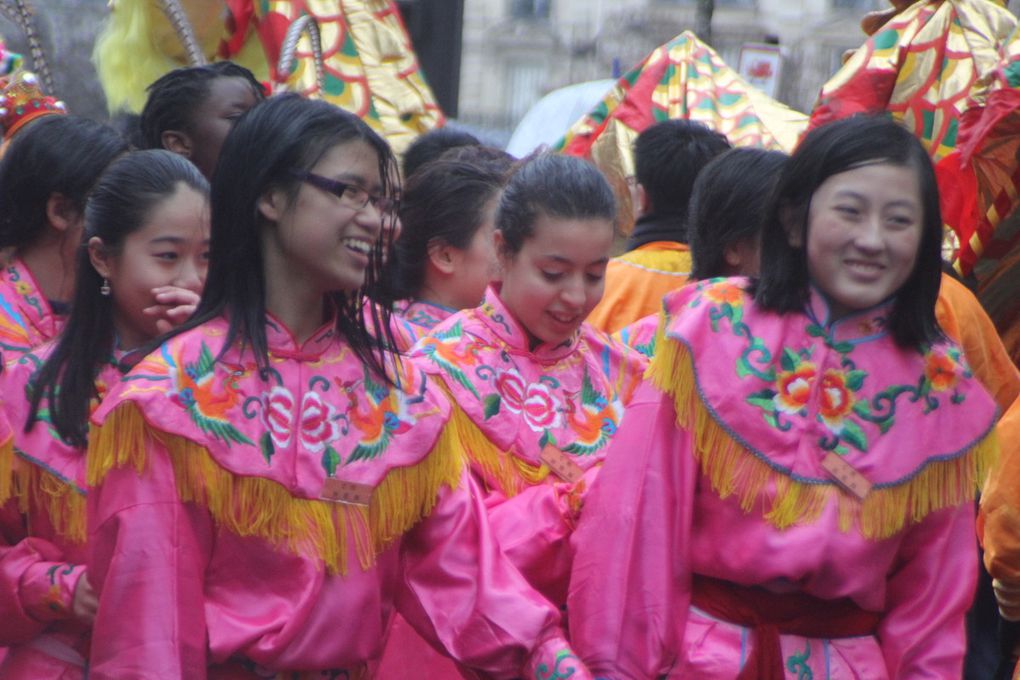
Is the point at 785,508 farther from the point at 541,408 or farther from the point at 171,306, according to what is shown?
the point at 171,306

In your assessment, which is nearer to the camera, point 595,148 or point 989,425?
point 989,425

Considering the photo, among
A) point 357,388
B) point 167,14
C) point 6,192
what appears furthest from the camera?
point 167,14

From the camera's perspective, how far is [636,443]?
315 cm

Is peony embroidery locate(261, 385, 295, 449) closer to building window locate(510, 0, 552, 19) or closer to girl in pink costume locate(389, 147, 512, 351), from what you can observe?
girl in pink costume locate(389, 147, 512, 351)

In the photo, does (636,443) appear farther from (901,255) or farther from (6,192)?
(6,192)

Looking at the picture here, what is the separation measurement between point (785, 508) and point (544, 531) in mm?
589

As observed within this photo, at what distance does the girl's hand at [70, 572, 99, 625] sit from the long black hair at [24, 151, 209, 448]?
1.09ft

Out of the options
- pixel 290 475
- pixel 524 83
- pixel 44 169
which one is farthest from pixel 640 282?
pixel 524 83

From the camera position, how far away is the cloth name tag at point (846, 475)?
3.07m

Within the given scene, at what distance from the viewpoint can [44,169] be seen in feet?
12.9

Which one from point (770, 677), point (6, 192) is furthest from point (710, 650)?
point (6, 192)

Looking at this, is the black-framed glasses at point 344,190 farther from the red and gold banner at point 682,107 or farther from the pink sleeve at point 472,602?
the red and gold banner at point 682,107

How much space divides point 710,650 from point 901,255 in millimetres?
798

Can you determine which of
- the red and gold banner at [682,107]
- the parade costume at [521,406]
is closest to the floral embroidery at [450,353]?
the parade costume at [521,406]
